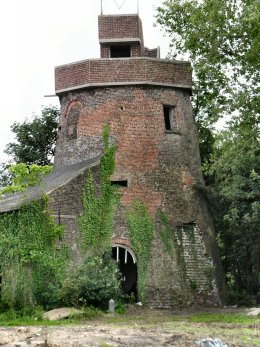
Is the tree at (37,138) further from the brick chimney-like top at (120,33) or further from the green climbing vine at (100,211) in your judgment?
the green climbing vine at (100,211)

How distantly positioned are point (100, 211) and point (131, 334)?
9.63 meters

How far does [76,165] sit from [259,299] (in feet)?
35.9

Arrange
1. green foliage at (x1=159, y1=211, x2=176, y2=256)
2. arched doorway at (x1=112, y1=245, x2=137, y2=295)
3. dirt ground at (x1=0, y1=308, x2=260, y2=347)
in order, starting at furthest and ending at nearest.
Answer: arched doorway at (x1=112, y1=245, x2=137, y2=295)
green foliage at (x1=159, y1=211, x2=176, y2=256)
dirt ground at (x1=0, y1=308, x2=260, y2=347)

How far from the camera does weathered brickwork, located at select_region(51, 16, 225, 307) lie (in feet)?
90.2

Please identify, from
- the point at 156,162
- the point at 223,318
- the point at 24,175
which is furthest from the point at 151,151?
the point at 223,318

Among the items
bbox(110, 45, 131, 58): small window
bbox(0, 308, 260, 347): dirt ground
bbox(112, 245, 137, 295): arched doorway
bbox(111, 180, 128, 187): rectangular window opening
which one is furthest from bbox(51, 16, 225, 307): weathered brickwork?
bbox(0, 308, 260, 347): dirt ground

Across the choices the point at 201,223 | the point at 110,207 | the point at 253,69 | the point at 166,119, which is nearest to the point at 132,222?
the point at 110,207

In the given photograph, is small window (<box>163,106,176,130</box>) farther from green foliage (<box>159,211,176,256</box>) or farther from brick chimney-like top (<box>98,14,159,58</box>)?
green foliage (<box>159,211,176,256</box>)

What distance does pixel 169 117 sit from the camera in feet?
99.8

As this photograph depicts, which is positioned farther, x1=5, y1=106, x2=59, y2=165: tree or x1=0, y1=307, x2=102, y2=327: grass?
x1=5, y1=106, x2=59, y2=165: tree

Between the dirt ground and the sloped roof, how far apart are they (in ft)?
18.3

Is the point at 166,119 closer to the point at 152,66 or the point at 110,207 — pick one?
the point at 152,66

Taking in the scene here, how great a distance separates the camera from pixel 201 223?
29203 mm

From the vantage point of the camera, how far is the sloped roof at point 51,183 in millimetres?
26094
